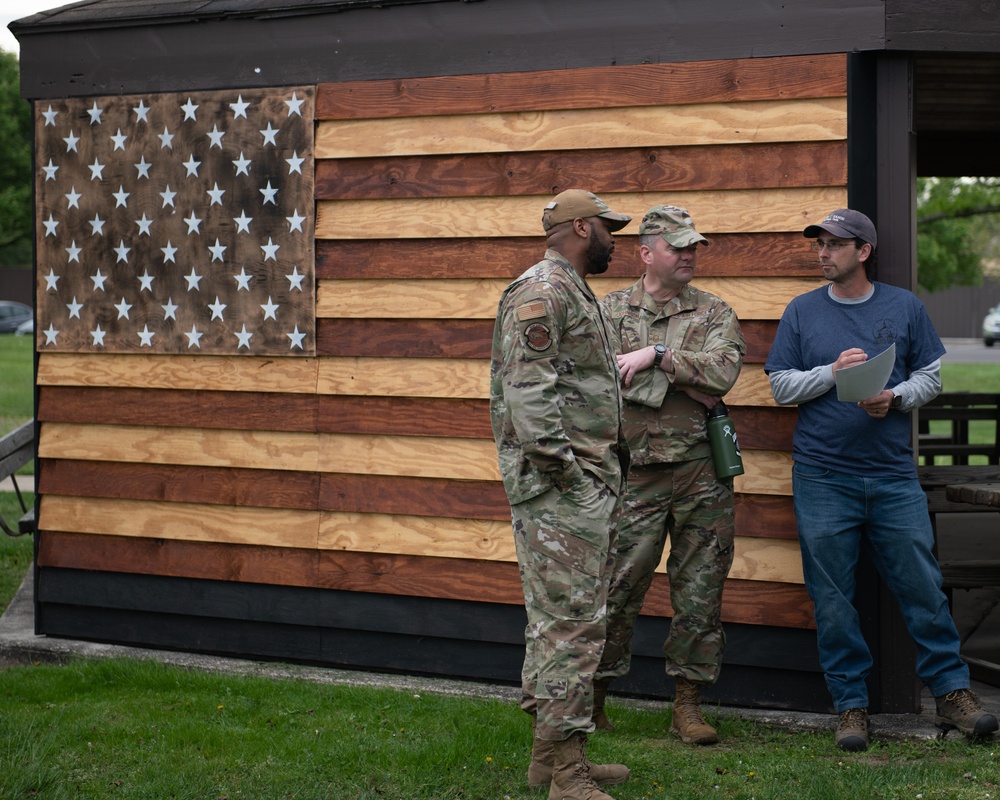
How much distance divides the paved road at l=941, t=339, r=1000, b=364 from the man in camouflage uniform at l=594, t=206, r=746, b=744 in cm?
2247

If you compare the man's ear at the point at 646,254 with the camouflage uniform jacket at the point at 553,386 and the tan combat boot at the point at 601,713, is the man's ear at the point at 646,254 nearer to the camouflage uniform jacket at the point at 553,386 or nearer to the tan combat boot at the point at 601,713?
the camouflage uniform jacket at the point at 553,386

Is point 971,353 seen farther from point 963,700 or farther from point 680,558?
point 680,558

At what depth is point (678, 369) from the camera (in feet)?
14.1

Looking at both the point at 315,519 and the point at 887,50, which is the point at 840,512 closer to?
the point at 887,50

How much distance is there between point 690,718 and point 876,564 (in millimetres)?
902

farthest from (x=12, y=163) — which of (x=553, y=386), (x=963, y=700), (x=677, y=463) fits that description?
(x=963, y=700)

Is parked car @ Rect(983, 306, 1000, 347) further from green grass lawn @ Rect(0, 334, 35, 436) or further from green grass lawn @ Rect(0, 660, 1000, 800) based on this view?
green grass lawn @ Rect(0, 660, 1000, 800)

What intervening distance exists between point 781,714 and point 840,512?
93 centimetres

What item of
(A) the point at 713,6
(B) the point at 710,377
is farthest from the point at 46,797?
(A) the point at 713,6

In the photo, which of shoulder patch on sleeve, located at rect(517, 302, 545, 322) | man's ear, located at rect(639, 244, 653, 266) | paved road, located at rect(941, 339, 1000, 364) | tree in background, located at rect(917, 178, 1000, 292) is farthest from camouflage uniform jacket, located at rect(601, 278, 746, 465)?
paved road, located at rect(941, 339, 1000, 364)

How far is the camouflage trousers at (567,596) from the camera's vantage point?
3729 mm

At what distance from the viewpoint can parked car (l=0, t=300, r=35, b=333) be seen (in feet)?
125

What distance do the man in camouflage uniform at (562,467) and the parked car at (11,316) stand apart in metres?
37.3

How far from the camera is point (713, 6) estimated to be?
479 cm
